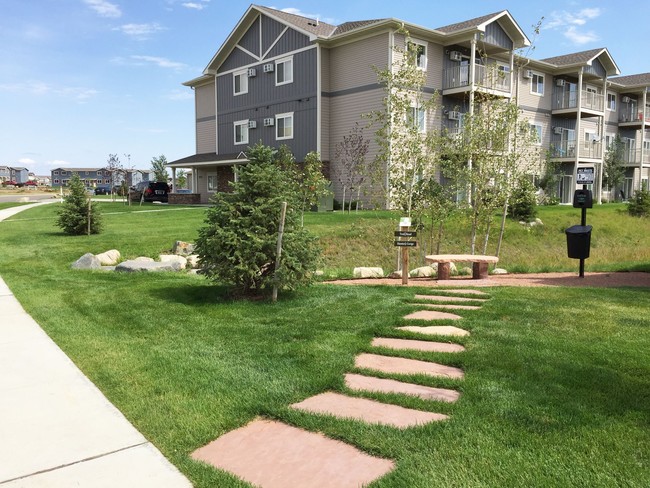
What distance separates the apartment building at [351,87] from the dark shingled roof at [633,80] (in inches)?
9.8

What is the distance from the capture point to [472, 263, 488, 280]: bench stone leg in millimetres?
11141

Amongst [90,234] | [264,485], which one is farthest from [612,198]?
[264,485]

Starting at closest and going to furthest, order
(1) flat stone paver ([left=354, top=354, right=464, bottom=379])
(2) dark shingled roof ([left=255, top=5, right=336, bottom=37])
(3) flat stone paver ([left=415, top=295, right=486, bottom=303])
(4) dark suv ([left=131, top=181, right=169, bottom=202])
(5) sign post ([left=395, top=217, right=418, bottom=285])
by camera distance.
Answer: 1. (1) flat stone paver ([left=354, top=354, right=464, bottom=379])
2. (3) flat stone paver ([left=415, top=295, right=486, bottom=303])
3. (5) sign post ([left=395, top=217, right=418, bottom=285])
4. (2) dark shingled roof ([left=255, top=5, right=336, bottom=37])
5. (4) dark suv ([left=131, top=181, right=169, bottom=202])

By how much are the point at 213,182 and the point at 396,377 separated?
32326mm

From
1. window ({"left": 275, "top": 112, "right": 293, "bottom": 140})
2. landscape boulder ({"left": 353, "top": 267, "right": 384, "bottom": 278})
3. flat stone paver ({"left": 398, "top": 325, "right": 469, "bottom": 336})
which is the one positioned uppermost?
window ({"left": 275, "top": 112, "right": 293, "bottom": 140})

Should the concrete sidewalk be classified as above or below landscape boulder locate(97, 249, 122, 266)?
below

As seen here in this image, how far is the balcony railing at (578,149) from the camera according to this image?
111 feet

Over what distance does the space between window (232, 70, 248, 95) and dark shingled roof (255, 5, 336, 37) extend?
3.84 metres

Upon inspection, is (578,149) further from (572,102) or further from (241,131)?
(241,131)

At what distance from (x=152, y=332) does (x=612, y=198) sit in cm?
4121

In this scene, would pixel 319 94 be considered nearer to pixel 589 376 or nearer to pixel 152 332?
pixel 152 332

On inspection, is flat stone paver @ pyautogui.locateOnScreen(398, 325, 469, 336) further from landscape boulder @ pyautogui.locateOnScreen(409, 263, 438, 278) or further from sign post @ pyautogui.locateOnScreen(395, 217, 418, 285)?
landscape boulder @ pyautogui.locateOnScreen(409, 263, 438, 278)

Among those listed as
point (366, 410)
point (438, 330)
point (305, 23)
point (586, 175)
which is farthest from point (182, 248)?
point (305, 23)

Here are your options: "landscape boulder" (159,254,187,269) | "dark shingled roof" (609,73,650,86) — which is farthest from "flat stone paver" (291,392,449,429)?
"dark shingled roof" (609,73,650,86)
